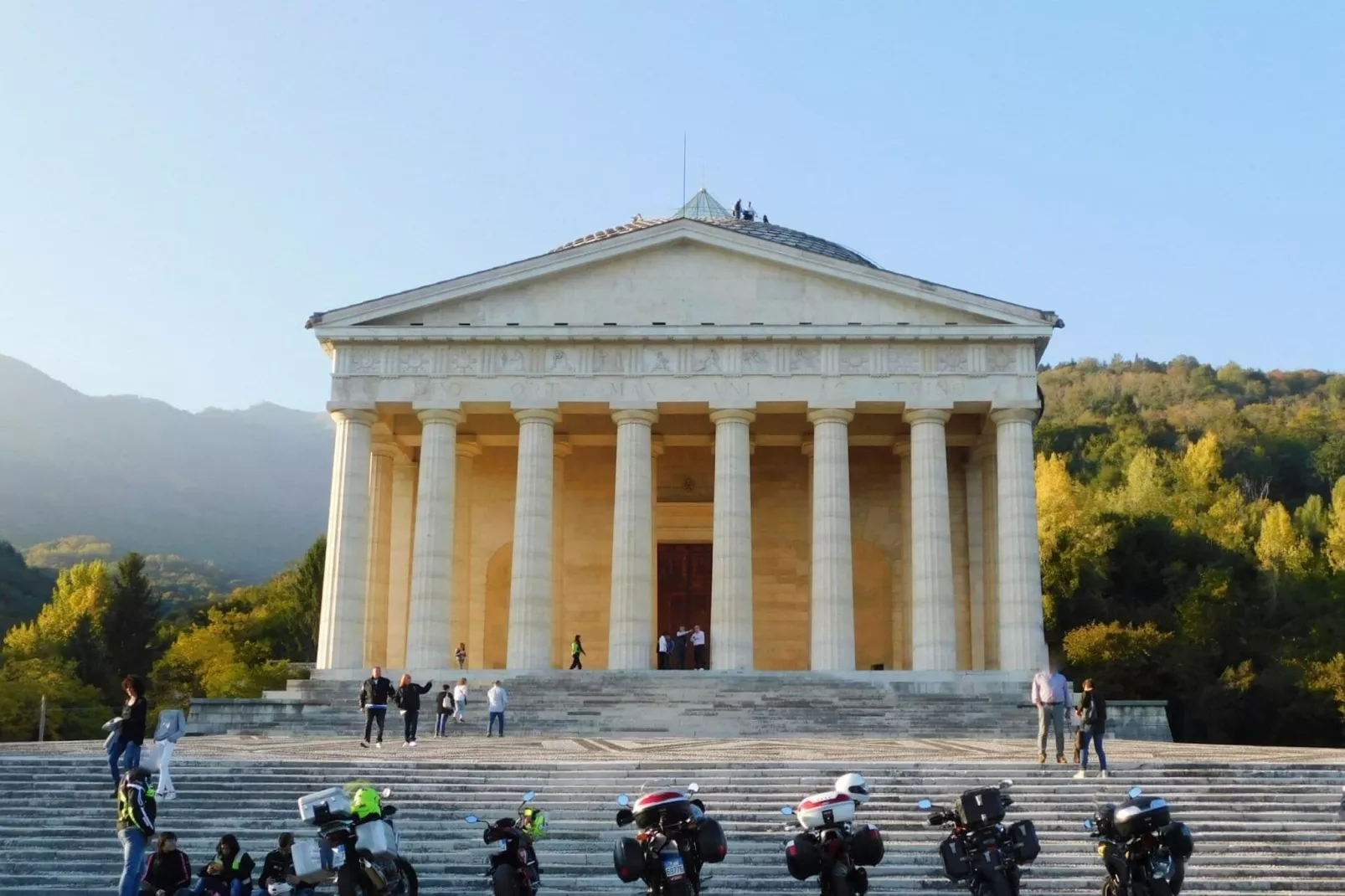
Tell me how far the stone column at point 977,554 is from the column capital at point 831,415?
7.02 meters

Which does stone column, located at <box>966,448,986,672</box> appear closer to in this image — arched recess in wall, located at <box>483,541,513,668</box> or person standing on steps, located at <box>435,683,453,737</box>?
arched recess in wall, located at <box>483,541,513,668</box>

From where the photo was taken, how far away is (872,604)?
49.7 metres

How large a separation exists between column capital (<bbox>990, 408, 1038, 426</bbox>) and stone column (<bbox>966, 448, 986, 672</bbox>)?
178 inches

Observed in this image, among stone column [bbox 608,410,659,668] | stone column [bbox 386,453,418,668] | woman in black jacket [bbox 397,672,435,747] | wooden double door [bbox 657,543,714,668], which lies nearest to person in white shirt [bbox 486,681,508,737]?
woman in black jacket [bbox 397,672,435,747]

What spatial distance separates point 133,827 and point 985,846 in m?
9.29

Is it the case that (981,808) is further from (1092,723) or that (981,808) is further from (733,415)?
(733,415)

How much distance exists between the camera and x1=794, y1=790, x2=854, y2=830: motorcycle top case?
38.2ft

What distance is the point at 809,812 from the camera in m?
11.7

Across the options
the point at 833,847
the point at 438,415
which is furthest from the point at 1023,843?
the point at 438,415

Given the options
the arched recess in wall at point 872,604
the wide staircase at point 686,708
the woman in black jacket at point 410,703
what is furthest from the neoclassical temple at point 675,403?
the woman in black jacket at point 410,703

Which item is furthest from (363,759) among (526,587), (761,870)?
(526,587)

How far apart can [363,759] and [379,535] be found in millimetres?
22707

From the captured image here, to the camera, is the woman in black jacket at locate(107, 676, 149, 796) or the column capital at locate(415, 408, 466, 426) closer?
the woman in black jacket at locate(107, 676, 149, 796)

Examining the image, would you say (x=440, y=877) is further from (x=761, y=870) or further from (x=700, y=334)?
(x=700, y=334)
